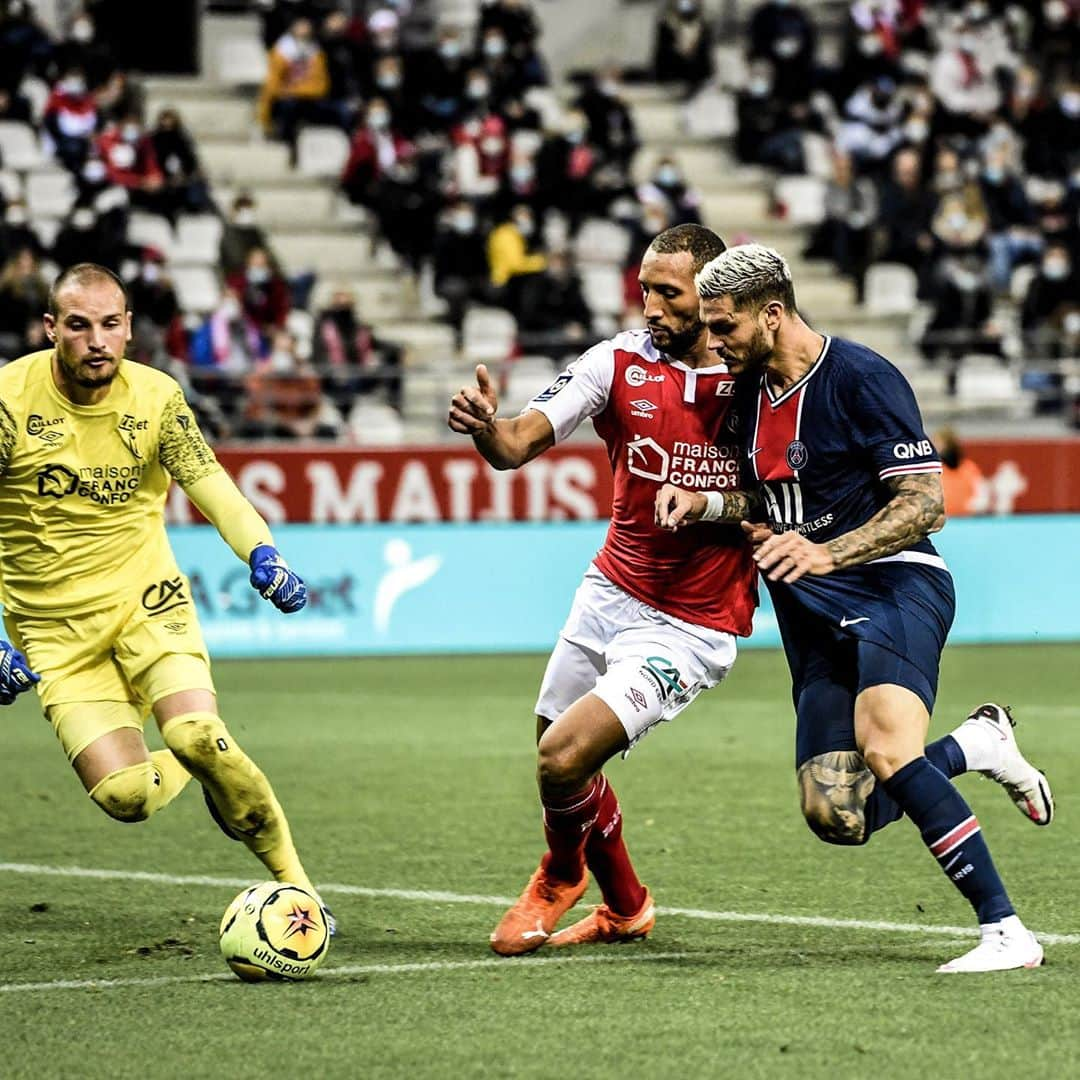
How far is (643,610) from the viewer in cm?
743

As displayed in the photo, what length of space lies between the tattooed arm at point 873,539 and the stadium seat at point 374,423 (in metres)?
15.1

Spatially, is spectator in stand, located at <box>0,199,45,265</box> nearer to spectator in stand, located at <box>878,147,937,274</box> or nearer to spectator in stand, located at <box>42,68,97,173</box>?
spectator in stand, located at <box>42,68,97,173</box>

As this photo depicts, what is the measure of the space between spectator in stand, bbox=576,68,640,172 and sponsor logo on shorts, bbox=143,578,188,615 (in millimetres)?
18796

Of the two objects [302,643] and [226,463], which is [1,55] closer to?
[226,463]

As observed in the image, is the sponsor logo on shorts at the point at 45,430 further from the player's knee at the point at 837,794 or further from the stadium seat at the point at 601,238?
the stadium seat at the point at 601,238

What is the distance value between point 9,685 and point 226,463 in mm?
13012

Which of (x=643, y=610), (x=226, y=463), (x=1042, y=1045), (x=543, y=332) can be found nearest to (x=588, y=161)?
(x=543, y=332)

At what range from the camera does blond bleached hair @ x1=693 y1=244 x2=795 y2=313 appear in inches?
266

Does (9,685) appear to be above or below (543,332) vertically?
above

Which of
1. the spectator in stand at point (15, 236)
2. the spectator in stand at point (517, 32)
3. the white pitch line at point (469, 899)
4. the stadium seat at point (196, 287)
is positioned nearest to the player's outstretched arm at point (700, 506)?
the white pitch line at point (469, 899)

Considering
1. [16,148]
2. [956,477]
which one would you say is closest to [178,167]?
[16,148]

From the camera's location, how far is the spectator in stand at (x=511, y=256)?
2341 centimetres

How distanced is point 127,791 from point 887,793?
2.45 m

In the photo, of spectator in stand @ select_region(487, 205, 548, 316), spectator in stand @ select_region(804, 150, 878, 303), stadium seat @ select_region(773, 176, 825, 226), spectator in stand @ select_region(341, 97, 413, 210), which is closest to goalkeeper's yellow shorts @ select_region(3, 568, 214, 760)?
spectator in stand @ select_region(487, 205, 548, 316)
